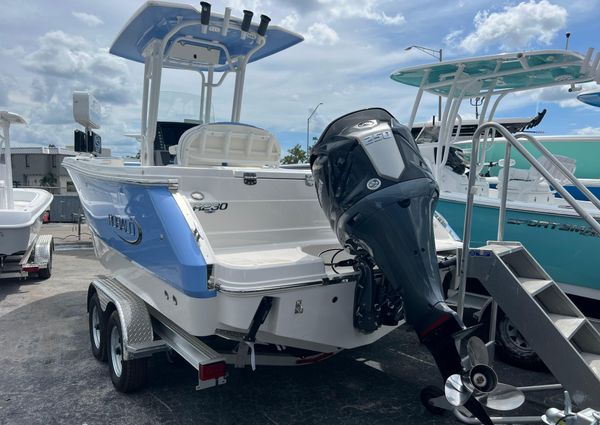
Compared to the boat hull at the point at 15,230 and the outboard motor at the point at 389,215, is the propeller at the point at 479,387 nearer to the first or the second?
the outboard motor at the point at 389,215

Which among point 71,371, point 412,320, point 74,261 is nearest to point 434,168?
point 412,320

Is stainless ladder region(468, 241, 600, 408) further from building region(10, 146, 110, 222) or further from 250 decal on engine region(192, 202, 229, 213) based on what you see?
building region(10, 146, 110, 222)

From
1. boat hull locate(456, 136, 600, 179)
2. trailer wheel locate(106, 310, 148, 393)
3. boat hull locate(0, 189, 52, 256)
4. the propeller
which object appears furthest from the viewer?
boat hull locate(456, 136, 600, 179)

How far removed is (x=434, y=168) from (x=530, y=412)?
10.8 ft

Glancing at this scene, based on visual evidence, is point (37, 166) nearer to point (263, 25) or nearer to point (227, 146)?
point (263, 25)

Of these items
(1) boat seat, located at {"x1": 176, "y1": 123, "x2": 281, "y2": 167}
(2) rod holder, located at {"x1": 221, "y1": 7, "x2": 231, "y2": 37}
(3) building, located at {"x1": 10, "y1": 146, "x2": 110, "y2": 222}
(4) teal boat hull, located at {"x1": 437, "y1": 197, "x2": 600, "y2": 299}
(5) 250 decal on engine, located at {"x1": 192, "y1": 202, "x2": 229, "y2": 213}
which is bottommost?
(3) building, located at {"x1": 10, "y1": 146, "x2": 110, "y2": 222}

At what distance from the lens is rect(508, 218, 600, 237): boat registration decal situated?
15.4 feet

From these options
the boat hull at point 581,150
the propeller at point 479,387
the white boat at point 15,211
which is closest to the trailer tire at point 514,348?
the propeller at point 479,387

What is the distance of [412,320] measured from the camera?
259cm

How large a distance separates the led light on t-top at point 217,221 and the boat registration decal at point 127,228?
2 centimetres

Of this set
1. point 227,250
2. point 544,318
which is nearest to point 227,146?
point 227,250

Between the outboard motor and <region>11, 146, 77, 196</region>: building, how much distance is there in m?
37.4

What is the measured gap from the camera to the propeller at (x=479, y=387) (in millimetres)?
2430

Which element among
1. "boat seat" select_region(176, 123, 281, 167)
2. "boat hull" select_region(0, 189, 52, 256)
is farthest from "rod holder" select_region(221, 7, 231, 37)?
"boat hull" select_region(0, 189, 52, 256)
